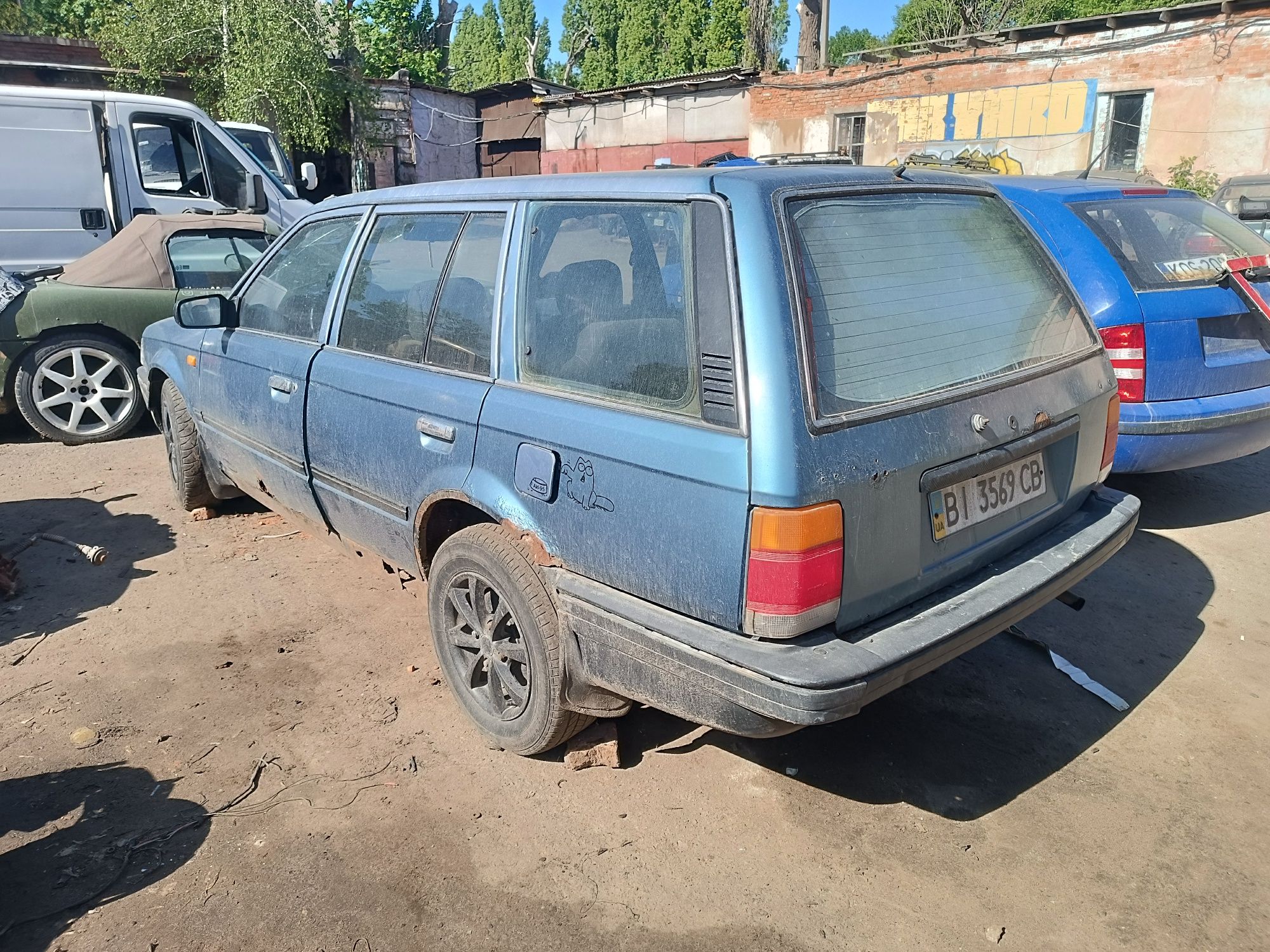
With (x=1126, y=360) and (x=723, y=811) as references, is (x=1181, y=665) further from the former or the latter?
(x=723, y=811)

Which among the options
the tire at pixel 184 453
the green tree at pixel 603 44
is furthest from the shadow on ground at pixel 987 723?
the green tree at pixel 603 44

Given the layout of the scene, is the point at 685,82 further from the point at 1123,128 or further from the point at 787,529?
the point at 787,529

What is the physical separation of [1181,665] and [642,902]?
242cm

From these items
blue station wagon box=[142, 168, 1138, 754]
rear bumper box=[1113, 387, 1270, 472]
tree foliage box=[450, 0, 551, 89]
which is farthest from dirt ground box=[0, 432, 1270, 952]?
tree foliage box=[450, 0, 551, 89]

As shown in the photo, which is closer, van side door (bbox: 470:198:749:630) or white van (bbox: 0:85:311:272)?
van side door (bbox: 470:198:749:630)

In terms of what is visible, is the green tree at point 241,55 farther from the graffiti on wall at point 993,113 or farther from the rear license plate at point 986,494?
the rear license plate at point 986,494

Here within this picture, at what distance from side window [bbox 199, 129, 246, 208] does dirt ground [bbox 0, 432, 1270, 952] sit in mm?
6698

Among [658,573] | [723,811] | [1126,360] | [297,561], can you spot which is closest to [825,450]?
[658,573]

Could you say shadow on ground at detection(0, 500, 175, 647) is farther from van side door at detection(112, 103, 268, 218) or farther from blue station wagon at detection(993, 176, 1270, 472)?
blue station wagon at detection(993, 176, 1270, 472)

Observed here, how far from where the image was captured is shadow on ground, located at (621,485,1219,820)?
2889 mm

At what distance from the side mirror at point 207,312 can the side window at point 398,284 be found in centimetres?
103

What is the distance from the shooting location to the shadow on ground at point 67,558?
4.07m

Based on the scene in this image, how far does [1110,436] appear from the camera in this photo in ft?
10.3

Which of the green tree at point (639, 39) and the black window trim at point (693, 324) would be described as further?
the green tree at point (639, 39)
